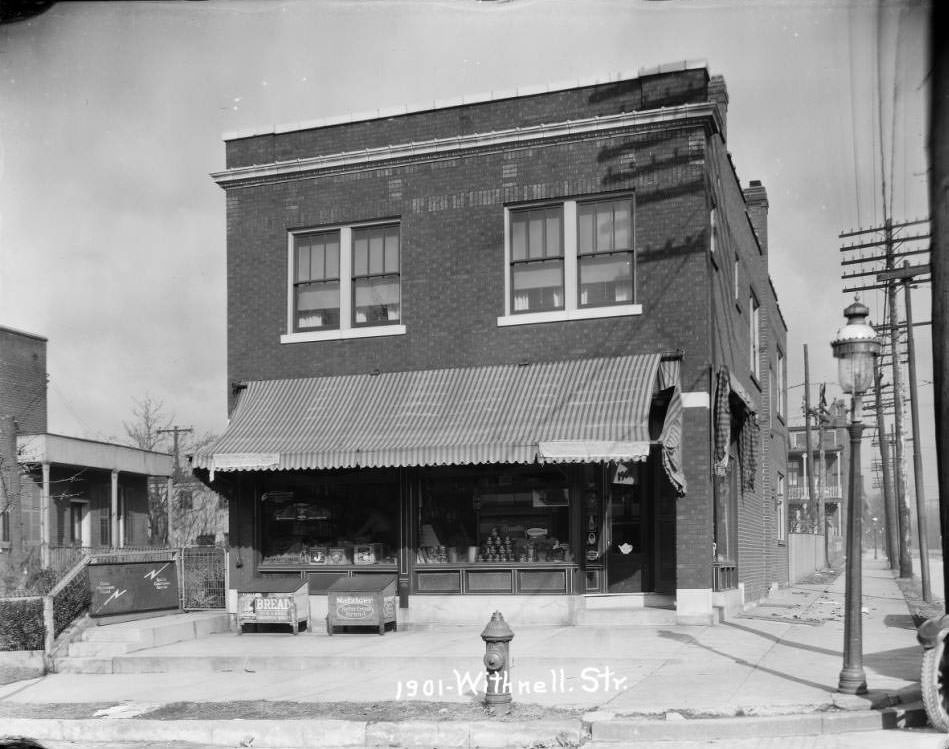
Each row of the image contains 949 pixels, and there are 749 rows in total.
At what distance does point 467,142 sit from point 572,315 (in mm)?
3452

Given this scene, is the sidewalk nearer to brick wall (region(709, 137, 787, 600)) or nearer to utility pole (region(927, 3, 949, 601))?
utility pole (region(927, 3, 949, 601))

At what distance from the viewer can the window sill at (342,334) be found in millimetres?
18672

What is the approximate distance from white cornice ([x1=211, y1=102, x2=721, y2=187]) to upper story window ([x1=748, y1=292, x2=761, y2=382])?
7067 millimetres

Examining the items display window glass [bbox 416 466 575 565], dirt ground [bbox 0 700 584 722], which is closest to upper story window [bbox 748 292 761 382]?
display window glass [bbox 416 466 575 565]

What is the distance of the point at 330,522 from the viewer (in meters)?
Result: 18.6

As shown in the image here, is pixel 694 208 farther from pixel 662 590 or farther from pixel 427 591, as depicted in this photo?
pixel 427 591

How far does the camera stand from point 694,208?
17141mm

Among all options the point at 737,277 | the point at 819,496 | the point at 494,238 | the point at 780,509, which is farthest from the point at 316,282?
the point at 819,496

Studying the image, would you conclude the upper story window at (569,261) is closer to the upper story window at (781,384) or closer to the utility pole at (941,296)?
the utility pole at (941,296)

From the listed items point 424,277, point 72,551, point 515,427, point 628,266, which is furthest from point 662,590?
point 72,551

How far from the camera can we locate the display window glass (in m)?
17.5

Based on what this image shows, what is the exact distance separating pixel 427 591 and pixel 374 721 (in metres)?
7.32

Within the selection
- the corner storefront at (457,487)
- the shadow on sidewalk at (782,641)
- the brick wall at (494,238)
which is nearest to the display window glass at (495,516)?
the corner storefront at (457,487)

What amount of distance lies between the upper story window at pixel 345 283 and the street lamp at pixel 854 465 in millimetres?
8916
